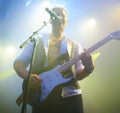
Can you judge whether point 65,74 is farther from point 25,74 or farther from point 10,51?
point 10,51

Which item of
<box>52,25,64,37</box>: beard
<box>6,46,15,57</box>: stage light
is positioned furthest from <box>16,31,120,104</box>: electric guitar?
<box>6,46,15,57</box>: stage light

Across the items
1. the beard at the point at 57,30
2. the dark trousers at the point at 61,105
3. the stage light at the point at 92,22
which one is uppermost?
the beard at the point at 57,30

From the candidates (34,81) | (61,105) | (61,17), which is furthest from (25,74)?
(61,17)

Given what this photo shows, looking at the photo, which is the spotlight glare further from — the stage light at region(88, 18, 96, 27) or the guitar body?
the guitar body

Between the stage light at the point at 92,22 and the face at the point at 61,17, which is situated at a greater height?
the face at the point at 61,17

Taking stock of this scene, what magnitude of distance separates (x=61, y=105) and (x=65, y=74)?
0.28m

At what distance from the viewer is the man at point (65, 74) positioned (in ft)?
5.58

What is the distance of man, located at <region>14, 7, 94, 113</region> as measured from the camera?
1.70 meters

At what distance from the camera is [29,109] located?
10.1 feet

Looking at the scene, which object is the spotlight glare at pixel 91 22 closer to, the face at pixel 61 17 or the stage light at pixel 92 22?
the stage light at pixel 92 22

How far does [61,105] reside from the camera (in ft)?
5.56

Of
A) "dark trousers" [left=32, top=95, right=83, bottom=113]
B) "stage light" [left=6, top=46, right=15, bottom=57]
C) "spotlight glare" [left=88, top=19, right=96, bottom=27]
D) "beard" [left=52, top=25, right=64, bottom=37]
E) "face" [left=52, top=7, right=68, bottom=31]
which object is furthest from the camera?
"stage light" [left=6, top=46, right=15, bottom=57]

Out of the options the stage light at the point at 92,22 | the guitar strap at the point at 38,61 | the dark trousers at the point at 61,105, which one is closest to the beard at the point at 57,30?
the guitar strap at the point at 38,61

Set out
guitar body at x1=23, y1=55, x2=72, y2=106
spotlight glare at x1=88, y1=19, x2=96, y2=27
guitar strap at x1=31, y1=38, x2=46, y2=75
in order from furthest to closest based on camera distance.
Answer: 1. spotlight glare at x1=88, y1=19, x2=96, y2=27
2. guitar strap at x1=31, y1=38, x2=46, y2=75
3. guitar body at x1=23, y1=55, x2=72, y2=106
